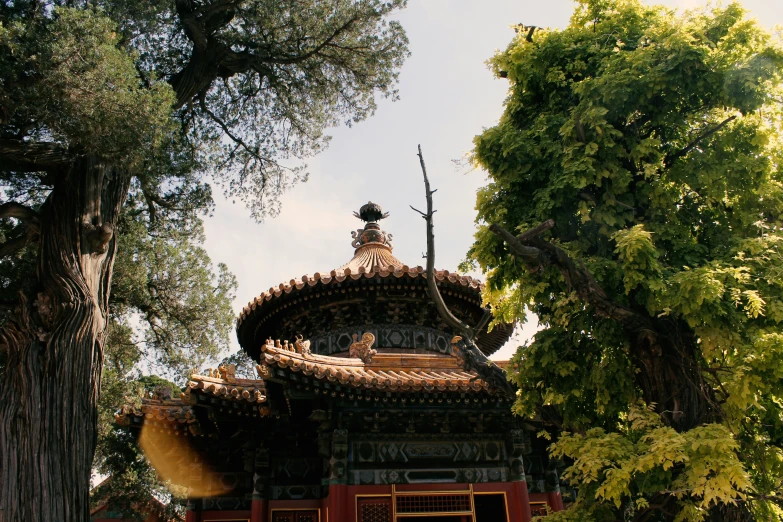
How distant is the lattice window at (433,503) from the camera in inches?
311

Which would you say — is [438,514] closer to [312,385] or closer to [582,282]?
[312,385]

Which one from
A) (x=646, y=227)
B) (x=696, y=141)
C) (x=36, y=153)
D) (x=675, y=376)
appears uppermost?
(x=36, y=153)

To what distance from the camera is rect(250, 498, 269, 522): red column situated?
7.94 meters

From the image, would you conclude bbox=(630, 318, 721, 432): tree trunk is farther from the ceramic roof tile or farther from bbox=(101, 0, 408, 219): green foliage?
bbox=(101, 0, 408, 219): green foliage

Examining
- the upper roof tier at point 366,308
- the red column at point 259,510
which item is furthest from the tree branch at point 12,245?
the red column at point 259,510

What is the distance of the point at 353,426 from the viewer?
315 inches

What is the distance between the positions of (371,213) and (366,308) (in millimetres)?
3619

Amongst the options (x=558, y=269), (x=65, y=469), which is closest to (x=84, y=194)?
(x=65, y=469)

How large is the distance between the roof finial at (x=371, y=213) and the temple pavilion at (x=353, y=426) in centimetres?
354

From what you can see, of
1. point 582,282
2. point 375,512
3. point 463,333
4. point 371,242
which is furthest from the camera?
point 371,242

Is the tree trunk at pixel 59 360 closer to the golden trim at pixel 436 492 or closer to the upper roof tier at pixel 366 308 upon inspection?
the upper roof tier at pixel 366 308

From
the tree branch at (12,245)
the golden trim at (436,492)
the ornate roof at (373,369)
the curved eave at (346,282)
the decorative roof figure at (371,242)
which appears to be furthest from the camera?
Result: the decorative roof figure at (371,242)

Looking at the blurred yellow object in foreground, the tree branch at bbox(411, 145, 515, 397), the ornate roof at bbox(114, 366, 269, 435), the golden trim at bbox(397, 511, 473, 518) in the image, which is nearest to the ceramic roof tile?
the tree branch at bbox(411, 145, 515, 397)

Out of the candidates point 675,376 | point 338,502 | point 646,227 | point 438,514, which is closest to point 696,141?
point 646,227
